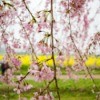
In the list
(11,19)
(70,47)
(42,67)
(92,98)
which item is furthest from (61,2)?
(92,98)

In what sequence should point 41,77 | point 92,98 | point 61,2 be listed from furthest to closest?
point 92,98, point 61,2, point 41,77

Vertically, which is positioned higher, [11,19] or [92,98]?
[11,19]

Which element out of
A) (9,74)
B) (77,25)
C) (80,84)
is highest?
(77,25)

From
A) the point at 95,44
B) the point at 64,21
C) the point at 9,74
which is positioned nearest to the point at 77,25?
the point at 64,21

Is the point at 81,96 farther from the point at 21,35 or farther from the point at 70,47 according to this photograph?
the point at 21,35

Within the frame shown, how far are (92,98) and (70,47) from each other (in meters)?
2.83

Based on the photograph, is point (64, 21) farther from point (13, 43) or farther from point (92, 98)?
point (92, 98)

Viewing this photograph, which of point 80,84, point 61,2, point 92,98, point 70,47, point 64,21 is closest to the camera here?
point 61,2

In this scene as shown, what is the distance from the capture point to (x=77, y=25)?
655 centimetres

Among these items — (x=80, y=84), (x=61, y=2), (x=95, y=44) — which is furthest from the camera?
(x=80, y=84)

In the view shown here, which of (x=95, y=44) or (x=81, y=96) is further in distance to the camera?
(x=81, y=96)

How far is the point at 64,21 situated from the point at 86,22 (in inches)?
20.2

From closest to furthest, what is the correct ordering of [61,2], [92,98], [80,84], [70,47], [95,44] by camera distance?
[95,44]
[61,2]
[70,47]
[92,98]
[80,84]

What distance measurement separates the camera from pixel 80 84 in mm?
12734
